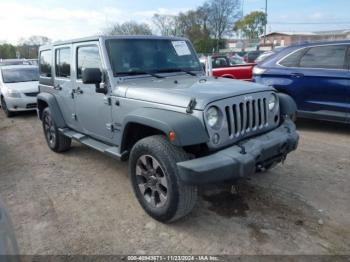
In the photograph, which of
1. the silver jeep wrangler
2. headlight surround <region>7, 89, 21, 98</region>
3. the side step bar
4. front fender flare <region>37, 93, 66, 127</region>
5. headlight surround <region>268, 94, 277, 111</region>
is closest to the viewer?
the silver jeep wrangler

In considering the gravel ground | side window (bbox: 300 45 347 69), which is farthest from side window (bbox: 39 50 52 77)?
side window (bbox: 300 45 347 69)

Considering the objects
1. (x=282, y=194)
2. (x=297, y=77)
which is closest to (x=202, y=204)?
(x=282, y=194)

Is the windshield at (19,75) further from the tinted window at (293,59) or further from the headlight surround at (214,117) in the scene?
the headlight surround at (214,117)

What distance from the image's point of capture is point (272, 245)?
3033mm

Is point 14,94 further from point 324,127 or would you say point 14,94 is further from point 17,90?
point 324,127

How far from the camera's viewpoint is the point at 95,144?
454 centimetres

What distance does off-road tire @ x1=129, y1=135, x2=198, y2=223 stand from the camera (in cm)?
306

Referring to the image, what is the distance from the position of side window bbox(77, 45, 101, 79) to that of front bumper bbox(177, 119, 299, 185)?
83.7 inches

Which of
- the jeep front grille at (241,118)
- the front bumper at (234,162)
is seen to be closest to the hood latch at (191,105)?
the jeep front grille at (241,118)

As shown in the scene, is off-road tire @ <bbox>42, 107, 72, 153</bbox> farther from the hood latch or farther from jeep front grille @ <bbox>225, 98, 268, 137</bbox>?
jeep front grille @ <bbox>225, 98, 268, 137</bbox>

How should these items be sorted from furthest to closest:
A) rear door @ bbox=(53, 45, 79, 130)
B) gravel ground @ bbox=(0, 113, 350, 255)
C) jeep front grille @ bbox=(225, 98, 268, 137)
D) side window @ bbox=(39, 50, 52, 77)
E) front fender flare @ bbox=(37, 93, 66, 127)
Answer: side window @ bbox=(39, 50, 52, 77) → front fender flare @ bbox=(37, 93, 66, 127) → rear door @ bbox=(53, 45, 79, 130) → jeep front grille @ bbox=(225, 98, 268, 137) → gravel ground @ bbox=(0, 113, 350, 255)

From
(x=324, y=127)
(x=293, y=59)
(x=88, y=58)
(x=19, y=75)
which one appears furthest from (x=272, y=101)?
(x=19, y=75)

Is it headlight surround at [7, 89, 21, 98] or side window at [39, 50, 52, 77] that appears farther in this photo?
headlight surround at [7, 89, 21, 98]

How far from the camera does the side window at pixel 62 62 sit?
5.17 m
